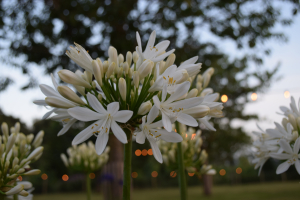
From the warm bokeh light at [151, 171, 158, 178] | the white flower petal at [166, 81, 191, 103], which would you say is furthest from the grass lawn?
the white flower petal at [166, 81, 191, 103]

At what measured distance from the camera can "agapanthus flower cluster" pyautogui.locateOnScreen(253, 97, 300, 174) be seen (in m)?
2.20

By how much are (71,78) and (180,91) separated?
2.36 ft

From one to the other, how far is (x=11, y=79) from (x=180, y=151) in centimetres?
782

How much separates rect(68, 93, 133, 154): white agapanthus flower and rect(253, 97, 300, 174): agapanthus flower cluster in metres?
1.48

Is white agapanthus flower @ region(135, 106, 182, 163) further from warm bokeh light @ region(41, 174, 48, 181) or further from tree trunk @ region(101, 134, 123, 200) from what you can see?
warm bokeh light @ region(41, 174, 48, 181)

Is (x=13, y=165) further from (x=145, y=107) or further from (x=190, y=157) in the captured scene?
(x=190, y=157)

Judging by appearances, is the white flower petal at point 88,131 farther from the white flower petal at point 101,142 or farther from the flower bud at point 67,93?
the flower bud at point 67,93

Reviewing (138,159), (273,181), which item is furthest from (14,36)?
(273,181)

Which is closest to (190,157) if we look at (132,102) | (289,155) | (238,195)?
(289,155)

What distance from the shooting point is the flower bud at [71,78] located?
157cm

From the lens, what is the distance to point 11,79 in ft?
27.8

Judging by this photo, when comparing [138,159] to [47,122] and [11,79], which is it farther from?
[11,79]

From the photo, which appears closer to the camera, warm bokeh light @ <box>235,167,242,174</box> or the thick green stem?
the thick green stem

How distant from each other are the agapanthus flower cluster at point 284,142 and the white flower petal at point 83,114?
160 centimetres
